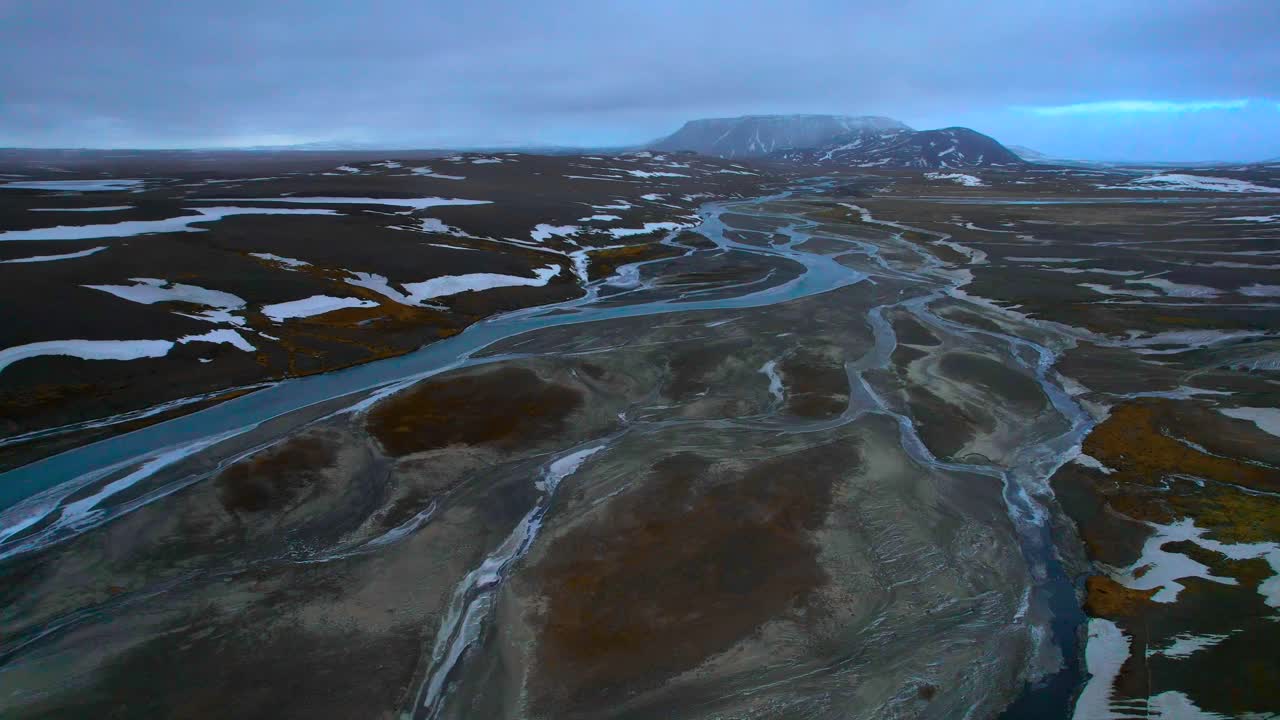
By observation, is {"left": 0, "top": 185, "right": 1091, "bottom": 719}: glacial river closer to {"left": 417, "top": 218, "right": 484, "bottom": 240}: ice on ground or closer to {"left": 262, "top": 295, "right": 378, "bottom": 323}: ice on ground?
{"left": 262, "top": 295, "right": 378, "bottom": 323}: ice on ground

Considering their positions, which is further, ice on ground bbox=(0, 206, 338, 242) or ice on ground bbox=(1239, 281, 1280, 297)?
ice on ground bbox=(0, 206, 338, 242)

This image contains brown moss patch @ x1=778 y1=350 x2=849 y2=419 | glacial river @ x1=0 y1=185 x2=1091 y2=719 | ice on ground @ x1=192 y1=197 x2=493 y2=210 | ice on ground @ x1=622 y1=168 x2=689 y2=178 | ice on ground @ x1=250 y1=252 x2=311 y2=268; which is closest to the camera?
glacial river @ x1=0 y1=185 x2=1091 y2=719

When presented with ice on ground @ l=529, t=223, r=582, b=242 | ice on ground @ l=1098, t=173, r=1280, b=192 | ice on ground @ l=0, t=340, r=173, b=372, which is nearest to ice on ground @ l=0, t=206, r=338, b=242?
ice on ground @ l=0, t=340, r=173, b=372

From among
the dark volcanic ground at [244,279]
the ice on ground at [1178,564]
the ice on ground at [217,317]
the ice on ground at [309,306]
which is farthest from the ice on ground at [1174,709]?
the ice on ground at [217,317]

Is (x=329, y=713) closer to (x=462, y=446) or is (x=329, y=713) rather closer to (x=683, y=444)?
(x=462, y=446)

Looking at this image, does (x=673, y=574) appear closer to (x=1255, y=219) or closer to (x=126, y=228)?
(x=126, y=228)

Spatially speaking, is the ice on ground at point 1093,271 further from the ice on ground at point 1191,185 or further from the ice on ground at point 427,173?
the ice on ground at point 1191,185
